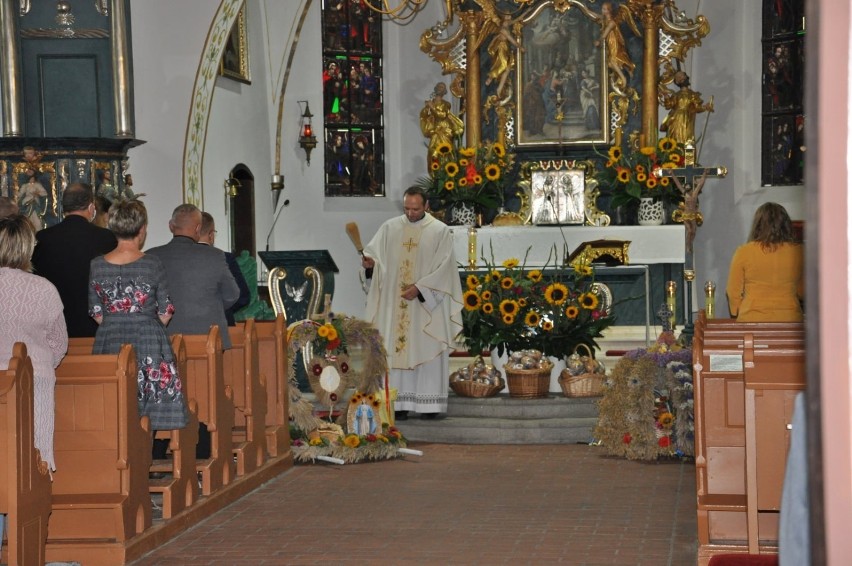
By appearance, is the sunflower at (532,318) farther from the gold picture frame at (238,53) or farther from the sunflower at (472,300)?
the gold picture frame at (238,53)

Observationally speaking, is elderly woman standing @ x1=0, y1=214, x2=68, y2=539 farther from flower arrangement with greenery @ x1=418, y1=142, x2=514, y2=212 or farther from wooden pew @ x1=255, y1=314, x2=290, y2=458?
flower arrangement with greenery @ x1=418, y1=142, x2=514, y2=212

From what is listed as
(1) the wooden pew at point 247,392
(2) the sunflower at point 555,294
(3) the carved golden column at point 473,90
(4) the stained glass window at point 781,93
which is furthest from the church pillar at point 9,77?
(4) the stained glass window at point 781,93

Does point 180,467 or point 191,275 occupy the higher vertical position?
point 191,275

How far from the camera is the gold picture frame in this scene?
16.1 metres

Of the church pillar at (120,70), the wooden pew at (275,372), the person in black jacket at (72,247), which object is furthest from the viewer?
the church pillar at (120,70)

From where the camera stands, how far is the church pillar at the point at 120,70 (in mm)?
10953

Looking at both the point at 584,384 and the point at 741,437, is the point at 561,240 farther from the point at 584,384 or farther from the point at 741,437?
the point at 741,437

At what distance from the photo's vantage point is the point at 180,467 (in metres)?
6.81

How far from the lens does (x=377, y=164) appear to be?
18.2 meters

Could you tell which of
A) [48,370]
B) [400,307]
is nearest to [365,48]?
[400,307]

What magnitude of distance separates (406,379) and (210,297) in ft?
10.2

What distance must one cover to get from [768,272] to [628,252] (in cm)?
818

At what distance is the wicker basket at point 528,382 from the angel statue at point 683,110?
6667mm

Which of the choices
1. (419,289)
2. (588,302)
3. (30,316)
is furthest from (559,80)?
(30,316)
